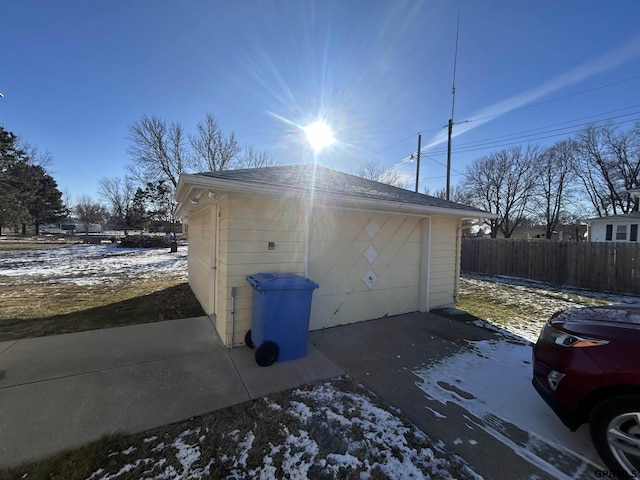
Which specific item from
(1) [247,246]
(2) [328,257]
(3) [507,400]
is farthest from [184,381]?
(3) [507,400]

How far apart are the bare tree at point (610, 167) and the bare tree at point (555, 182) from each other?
73cm

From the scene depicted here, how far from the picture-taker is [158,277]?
9750 millimetres

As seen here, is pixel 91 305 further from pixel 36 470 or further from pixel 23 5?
pixel 23 5

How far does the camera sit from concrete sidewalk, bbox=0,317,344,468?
2.14 metres

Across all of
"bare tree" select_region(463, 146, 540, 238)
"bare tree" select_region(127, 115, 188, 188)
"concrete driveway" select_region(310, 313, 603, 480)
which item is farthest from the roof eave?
"bare tree" select_region(463, 146, 540, 238)

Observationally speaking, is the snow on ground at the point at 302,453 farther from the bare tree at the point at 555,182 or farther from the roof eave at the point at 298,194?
the bare tree at the point at 555,182

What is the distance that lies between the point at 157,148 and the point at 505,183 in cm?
3382

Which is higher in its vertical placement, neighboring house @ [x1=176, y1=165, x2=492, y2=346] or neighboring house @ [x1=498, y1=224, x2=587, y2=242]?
neighboring house @ [x1=498, y1=224, x2=587, y2=242]

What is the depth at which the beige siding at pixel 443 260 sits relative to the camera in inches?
232

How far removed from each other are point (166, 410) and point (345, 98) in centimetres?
924

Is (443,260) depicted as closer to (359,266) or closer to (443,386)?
(359,266)

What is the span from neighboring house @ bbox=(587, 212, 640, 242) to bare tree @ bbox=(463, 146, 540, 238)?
8806 mm

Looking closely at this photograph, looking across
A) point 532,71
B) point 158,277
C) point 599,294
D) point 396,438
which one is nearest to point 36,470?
point 396,438

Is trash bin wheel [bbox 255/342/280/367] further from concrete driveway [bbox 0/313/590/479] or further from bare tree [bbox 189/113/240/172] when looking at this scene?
bare tree [bbox 189/113/240/172]
